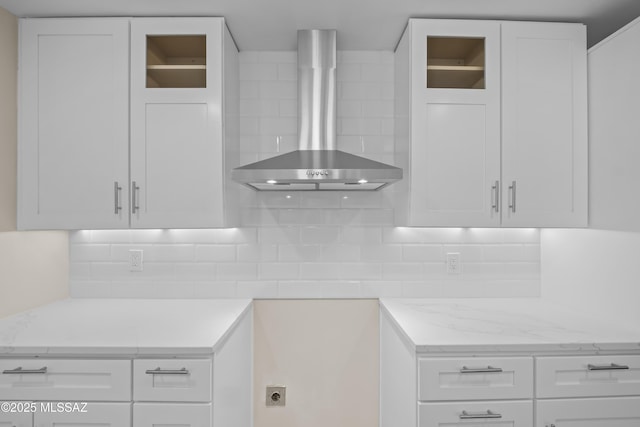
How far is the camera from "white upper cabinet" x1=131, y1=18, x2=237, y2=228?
1960 mm

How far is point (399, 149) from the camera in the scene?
2221 mm

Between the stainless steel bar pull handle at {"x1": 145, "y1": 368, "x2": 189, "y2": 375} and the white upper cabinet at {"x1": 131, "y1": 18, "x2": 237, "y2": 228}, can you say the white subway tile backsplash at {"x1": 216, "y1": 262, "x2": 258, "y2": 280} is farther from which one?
the stainless steel bar pull handle at {"x1": 145, "y1": 368, "x2": 189, "y2": 375}

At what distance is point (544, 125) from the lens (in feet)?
6.59

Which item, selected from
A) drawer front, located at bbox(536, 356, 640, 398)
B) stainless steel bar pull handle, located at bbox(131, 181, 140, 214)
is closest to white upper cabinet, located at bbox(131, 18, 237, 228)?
stainless steel bar pull handle, located at bbox(131, 181, 140, 214)

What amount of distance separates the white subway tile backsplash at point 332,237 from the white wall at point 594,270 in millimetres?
208

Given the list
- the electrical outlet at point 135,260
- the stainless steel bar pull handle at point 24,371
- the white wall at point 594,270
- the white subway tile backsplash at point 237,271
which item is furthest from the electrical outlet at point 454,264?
the stainless steel bar pull handle at point 24,371

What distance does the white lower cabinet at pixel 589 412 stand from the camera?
61.7 inches

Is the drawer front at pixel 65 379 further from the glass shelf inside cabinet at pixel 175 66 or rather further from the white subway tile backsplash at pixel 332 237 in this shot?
the glass shelf inside cabinet at pixel 175 66

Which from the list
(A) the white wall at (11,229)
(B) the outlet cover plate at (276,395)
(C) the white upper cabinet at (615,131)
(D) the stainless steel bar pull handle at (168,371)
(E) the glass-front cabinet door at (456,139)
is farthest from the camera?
(B) the outlet cover plate at (276,395)

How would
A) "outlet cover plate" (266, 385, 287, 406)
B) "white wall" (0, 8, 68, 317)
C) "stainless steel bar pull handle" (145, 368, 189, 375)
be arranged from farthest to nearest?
"outlet cover plate" (266, 385, 287, 406) < "white wall" (0, 8, 68, 317) < "stainless steel bar pull handle" (145, 368, 189, 375)

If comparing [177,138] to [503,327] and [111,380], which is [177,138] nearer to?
[111,380]

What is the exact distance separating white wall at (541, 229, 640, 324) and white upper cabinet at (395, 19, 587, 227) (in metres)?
0.16

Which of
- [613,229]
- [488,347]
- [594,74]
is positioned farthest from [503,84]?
[488,347]

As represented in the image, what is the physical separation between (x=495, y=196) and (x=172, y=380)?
1717 mm
